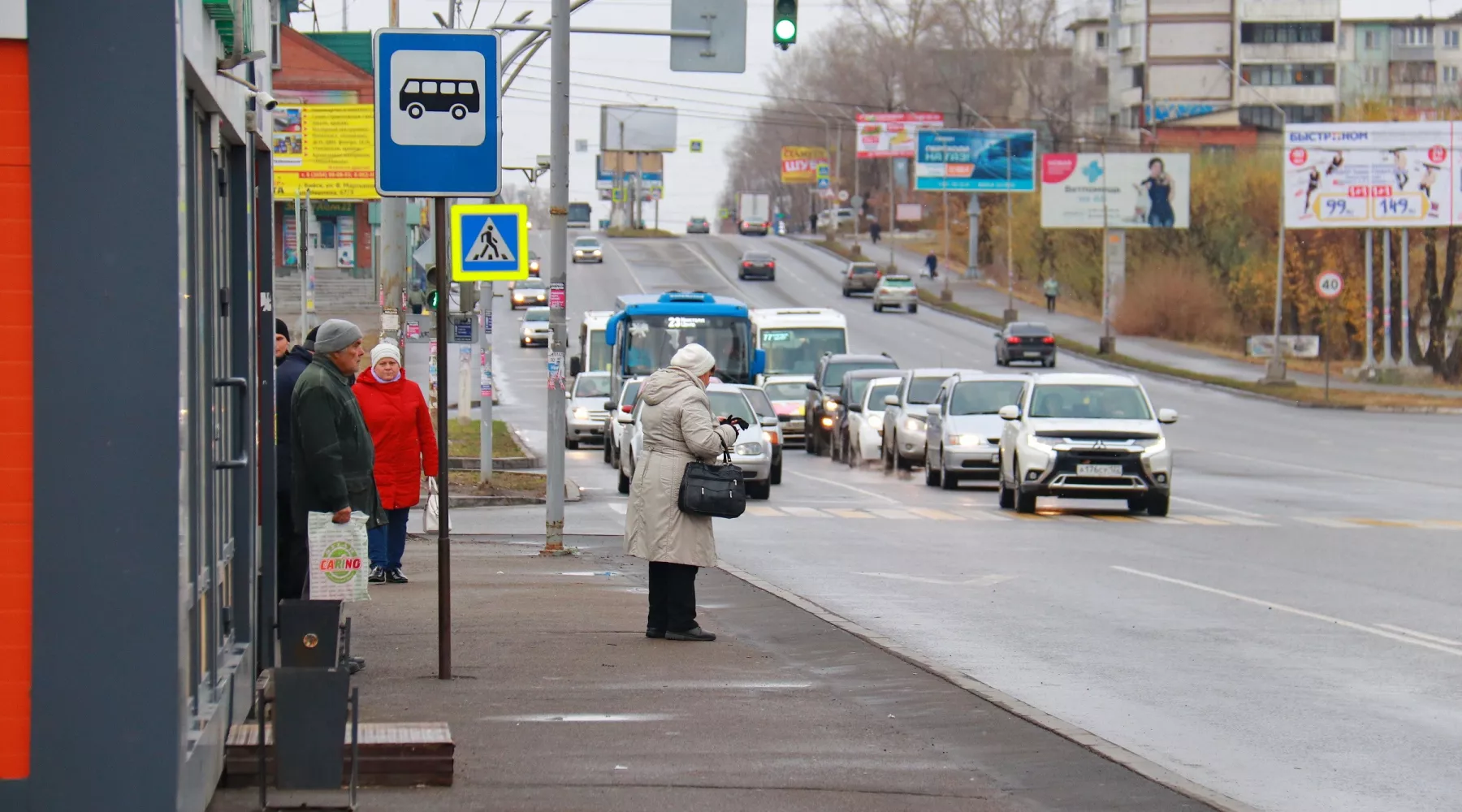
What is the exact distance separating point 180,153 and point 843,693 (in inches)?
202

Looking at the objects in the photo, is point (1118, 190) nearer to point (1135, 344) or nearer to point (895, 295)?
point (1135, 344)

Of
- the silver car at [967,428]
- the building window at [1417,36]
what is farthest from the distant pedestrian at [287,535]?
the building window at [1417,36]

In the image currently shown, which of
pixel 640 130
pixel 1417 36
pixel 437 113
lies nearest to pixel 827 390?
pixel 437 113

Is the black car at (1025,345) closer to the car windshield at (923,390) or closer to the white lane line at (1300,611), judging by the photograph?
the car windshield at (923,390)

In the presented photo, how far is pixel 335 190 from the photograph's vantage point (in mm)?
47844

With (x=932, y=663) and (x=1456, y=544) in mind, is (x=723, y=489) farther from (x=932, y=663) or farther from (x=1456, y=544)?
(x=1456, y=544)

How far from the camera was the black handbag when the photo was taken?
11008 mm

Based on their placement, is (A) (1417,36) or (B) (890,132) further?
(A) (1417,36)

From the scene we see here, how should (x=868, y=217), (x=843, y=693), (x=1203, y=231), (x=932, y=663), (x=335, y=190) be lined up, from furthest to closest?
(x=868, y=217) → (x=1203, y=231) → (x=335, y=190) → (x=932, y=663) → (x=843, y=693)

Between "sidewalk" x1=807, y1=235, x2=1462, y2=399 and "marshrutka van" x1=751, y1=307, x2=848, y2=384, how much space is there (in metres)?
20.7

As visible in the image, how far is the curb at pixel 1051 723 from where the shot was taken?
734 centimetres

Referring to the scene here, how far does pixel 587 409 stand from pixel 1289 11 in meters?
106

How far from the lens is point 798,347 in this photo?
44.7 metres

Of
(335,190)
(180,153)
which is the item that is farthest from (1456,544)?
(335,190)
